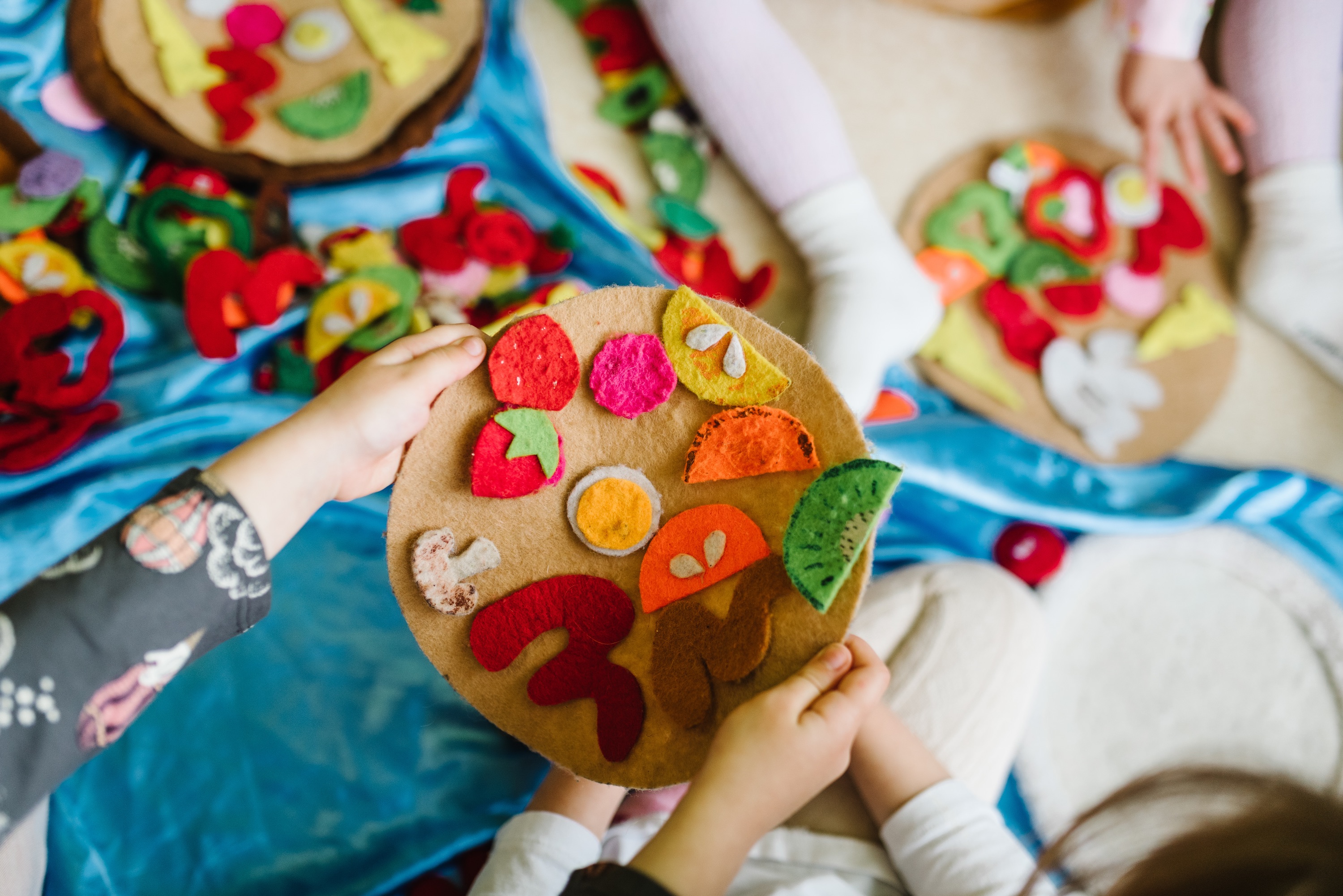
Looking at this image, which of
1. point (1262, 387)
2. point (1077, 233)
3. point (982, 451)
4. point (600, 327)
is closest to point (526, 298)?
point (600, 327)

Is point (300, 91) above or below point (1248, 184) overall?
above

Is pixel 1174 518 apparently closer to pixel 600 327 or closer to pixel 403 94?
pixel 600 327

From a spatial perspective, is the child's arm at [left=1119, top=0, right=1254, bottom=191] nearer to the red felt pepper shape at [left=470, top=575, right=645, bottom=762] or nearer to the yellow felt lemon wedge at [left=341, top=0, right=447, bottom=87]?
the yellow felt lemon wedge at [left=341, top=0, right=447, bottom=87]

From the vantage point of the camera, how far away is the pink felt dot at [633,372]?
39 centimetres

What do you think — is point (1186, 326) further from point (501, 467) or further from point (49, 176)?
point (49, 176)

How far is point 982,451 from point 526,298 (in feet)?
1.46

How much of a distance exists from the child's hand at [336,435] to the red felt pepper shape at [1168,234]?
0.76m

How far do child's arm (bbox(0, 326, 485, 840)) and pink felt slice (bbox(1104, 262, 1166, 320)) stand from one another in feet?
2.34

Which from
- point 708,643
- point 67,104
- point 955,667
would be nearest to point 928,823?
point 955,667

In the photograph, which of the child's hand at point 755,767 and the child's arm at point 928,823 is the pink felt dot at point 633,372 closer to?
the child's hand at point 755,767

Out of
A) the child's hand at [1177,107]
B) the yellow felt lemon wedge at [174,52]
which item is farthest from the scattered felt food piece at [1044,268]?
the yellow felt lemon wedge at [174,52]

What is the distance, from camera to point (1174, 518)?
0.76 metres

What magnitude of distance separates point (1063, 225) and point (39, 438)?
941mm

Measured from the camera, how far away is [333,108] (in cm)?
70
